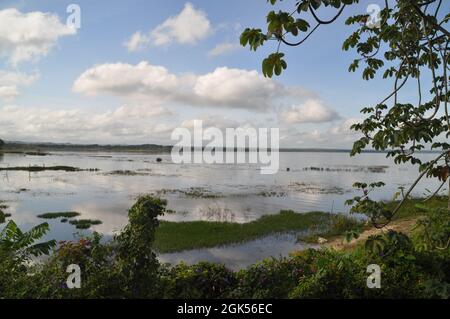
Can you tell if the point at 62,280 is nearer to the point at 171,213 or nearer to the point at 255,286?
the point at 255,286

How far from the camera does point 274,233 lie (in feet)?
56.3

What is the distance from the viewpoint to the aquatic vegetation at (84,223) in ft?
56.9

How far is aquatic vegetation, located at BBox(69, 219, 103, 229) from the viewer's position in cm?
1734

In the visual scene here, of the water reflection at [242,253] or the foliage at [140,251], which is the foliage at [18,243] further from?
the water reflection at [242,253]

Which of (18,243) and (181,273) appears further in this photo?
(18,243)

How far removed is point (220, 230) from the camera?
16906mm

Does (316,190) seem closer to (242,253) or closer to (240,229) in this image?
(240,229)

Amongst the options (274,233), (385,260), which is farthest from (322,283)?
(274,233)

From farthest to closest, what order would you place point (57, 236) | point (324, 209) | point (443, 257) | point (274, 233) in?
point (324, 209), point (274, 233), point (57, 236), point (443, 257)

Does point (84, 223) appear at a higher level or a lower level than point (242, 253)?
higher

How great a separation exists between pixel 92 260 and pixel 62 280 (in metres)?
0.49

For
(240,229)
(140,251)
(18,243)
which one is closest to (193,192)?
(240,229)

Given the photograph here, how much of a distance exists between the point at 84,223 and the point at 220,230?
7472mm

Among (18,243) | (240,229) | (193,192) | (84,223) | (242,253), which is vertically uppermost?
(18,243)
